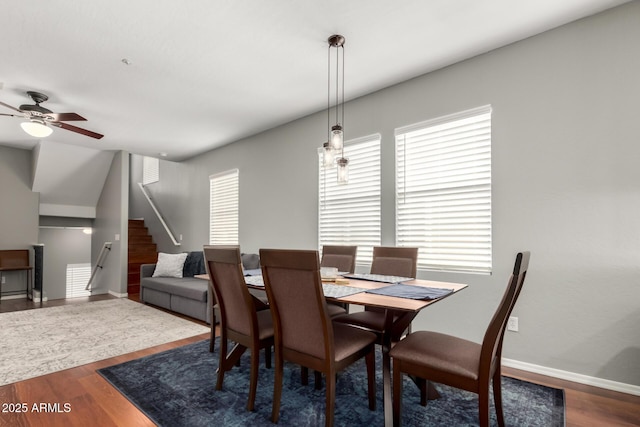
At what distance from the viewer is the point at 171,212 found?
7.05 meters

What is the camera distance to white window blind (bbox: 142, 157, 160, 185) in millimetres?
7539

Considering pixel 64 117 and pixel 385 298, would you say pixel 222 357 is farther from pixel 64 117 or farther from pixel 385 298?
pixel 64 117

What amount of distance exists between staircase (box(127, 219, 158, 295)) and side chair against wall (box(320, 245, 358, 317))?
4774mm

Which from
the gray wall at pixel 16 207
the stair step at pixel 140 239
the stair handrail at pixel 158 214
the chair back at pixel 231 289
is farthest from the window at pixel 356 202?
the gray wall at pixel 16 207

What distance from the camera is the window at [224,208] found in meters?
5.59

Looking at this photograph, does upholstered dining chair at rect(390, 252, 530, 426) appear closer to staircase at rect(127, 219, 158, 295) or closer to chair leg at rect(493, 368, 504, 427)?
chair leg at rect(493, 368, 504, 427)

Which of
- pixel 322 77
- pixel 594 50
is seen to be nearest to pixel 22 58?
pixel 322 77

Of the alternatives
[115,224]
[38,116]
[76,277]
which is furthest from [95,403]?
[76,277]

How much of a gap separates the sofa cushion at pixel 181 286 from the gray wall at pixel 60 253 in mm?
3660

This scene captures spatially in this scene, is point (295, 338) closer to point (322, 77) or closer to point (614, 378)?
point (614, 378)

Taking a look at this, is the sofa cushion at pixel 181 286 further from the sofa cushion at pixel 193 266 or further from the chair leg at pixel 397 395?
the chair leg at pixel 397 395

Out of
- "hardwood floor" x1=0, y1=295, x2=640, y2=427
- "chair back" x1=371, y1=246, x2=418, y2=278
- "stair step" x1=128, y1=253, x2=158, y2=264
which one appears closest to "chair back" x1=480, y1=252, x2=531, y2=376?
"hardwood floor" x1=0, y1=295, x2=640, y2=427

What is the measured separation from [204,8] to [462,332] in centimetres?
348

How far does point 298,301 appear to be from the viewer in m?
1.78
